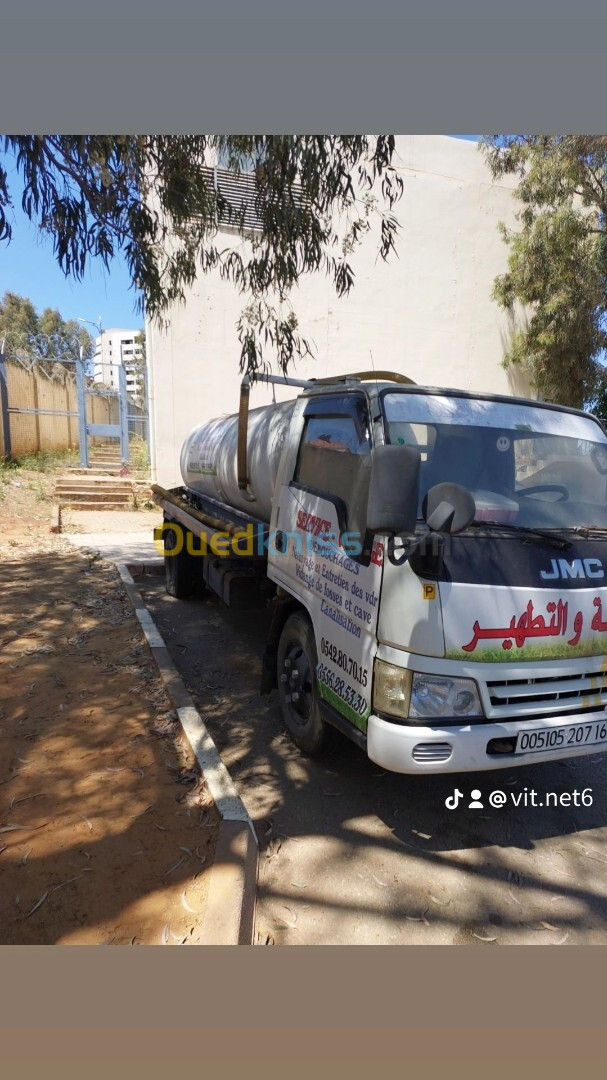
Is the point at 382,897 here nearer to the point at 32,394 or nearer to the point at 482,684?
the point at 482,684

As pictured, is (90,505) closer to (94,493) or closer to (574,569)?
(94,493)

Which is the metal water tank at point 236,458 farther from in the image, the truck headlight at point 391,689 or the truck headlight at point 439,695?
the truck headlight at point 439,695

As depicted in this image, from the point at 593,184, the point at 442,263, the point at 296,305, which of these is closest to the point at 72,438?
the point at 296,305

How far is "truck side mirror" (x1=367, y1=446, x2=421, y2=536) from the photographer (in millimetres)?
2289

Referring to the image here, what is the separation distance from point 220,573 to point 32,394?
47.5 feet

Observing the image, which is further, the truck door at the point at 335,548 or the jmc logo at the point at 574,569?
the truck door at the point at 335,548

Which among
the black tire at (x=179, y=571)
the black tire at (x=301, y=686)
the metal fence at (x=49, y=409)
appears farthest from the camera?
the metal fence at (x=49, y=409)

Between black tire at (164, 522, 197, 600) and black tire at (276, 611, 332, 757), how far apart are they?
339 cm

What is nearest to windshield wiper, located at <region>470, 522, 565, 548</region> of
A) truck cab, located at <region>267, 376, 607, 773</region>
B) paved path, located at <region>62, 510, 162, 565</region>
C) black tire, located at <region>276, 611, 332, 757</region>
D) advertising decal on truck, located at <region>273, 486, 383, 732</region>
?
truck cab, located at <region>267, 376, 607, 773</region>

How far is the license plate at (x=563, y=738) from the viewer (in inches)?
103

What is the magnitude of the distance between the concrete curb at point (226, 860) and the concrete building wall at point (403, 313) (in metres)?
9.81

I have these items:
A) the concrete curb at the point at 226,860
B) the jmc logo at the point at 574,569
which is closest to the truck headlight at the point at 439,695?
the jmc logo at the point at 574,569

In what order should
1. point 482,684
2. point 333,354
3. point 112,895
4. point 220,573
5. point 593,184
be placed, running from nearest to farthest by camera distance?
1. point 112,895
2. point 482,684
3. point 220,573
4. point 593,184
5. point 333,354

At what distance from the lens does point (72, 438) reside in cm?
1881
